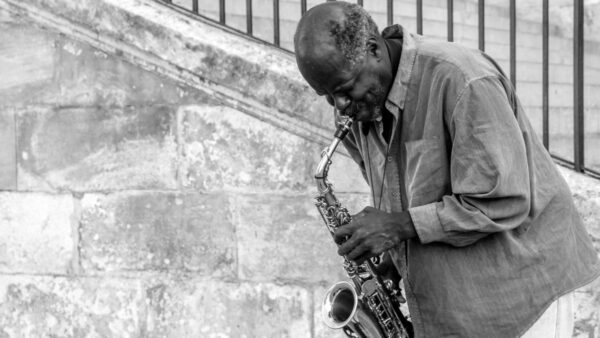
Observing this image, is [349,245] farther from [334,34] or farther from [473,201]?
[334,34]

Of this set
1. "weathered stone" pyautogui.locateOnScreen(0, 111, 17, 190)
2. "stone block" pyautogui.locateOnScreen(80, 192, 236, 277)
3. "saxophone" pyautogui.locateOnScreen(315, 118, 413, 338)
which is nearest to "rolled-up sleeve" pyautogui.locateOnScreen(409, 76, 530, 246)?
"saxophone" pyautogui.locateOnScreen(315, 118, 413, 338)

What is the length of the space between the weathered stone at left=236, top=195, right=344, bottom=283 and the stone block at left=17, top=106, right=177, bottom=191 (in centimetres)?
42

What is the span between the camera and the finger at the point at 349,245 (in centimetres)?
289

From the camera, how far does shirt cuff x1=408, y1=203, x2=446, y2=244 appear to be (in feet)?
9.27

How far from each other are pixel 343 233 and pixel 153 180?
192 centimetres

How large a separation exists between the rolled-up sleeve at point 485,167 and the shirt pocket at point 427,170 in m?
0.06

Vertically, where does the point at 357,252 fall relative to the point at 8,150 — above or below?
above

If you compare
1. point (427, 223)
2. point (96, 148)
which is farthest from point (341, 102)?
point (96, 148)

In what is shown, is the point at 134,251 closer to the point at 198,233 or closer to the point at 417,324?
the point at 198,233

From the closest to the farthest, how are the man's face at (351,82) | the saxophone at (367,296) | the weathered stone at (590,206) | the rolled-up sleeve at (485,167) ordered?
the rolled-up sleeve at (485,167)
the man's face at (351,82)
the saxophone at (367,296)
the weathered stone at (590,206)

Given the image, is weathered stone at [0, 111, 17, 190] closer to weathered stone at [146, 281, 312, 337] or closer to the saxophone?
weathered stone at [146, 281, 312, 337]

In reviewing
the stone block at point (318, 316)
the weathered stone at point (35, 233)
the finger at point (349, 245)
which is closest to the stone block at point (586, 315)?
the stone block at point (318, 316)

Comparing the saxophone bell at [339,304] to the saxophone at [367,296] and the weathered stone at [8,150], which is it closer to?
the saxophone at [367,296]

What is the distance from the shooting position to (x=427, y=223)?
2832 mm
